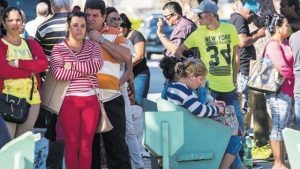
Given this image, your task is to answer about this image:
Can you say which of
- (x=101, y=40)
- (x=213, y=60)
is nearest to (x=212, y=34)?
(x=213, y=60)

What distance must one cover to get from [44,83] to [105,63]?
1.98 ft

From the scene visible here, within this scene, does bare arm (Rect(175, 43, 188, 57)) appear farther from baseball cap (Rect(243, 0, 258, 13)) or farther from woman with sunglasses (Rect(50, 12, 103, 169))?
baseball cap (Rect(243, 0, 258, 13))

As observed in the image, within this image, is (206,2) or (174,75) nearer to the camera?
(174,75)

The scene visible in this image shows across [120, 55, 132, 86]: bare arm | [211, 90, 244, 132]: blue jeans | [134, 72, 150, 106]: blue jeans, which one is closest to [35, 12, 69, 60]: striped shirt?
[120, 55, 132, 86]: bare arm

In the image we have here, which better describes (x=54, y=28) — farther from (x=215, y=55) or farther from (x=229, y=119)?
(x=215, y=55)

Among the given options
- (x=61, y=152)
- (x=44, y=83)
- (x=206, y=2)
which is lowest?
(x=61, y=152)

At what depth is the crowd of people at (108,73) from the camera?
8320 millimetres

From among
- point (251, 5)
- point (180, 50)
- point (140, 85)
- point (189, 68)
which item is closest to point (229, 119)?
point (189, 68)

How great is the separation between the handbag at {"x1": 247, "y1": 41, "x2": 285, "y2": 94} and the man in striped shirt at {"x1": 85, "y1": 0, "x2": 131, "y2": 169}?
2241mm

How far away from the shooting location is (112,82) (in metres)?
8.78

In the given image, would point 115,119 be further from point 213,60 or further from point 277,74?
point 277,74

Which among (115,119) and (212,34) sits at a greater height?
(212,34)

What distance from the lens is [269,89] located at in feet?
34.4

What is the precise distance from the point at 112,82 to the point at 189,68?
2.48 feet
